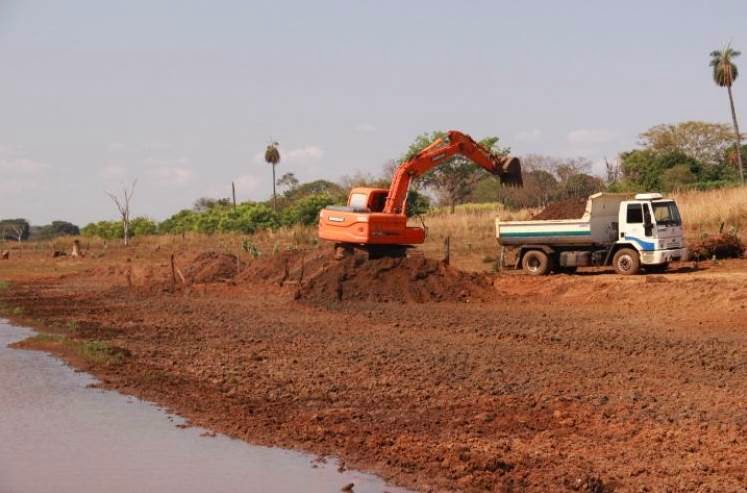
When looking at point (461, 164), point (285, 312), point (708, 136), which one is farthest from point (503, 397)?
point (708, 136)

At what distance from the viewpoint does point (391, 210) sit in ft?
83.9

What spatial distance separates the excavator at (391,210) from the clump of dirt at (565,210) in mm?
6545

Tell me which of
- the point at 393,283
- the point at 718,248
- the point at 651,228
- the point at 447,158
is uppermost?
the point at 447,158

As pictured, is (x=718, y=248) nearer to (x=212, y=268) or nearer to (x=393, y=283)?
(x=393, y=283)

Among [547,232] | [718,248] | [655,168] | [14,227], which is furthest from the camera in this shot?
[14,227]

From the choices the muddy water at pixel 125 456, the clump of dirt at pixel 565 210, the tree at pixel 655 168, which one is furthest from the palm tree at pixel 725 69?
the muddy water at pixel 125 456

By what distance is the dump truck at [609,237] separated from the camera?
2680 centimetres

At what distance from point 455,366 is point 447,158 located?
13232 mm

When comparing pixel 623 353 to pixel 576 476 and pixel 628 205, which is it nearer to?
pixel 576 476

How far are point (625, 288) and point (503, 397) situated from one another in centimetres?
1142

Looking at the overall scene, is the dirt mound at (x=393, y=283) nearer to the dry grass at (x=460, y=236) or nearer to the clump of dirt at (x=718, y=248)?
the dry grass at (x=460, y=236)

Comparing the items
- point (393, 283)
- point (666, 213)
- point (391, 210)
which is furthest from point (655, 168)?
point (393, 283)

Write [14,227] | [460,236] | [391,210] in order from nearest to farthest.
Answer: [391,210] < [460,236] < [14,227]

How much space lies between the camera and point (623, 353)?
15391mm
